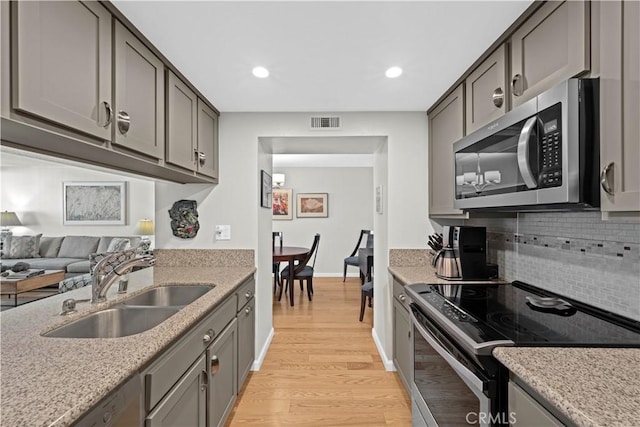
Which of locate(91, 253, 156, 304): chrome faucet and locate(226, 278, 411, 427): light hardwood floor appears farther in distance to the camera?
locate(226, 278, 411, 427): light hardwood floor

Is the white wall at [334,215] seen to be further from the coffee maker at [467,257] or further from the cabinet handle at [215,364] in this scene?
the cabinet handle at [215,364]

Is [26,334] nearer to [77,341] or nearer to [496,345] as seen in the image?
[77,341]

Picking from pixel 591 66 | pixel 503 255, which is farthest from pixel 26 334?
pixel 503 255

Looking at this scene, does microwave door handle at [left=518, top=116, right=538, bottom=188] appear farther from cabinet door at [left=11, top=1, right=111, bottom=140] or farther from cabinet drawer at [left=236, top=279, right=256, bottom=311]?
cabinet drawer at [left=236, top=279, right=256, bottom=311]

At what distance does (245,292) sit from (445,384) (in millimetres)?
1486

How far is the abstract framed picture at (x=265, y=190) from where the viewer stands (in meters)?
2.90

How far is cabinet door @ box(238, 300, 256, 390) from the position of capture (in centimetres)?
222

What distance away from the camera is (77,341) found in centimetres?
108

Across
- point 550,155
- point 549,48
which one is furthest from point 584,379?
point 549,48

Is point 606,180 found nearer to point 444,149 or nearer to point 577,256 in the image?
point 577,256

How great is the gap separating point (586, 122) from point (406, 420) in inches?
77.1

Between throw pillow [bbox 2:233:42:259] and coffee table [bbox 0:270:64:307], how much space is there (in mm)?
409

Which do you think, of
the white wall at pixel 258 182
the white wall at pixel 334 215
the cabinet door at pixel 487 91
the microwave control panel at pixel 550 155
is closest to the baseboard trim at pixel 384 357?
the white wall at pixel 258 182

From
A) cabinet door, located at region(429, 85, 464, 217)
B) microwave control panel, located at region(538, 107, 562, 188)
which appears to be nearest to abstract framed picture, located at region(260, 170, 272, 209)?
cabinet door, located at region(429, 85, 464, 217)
